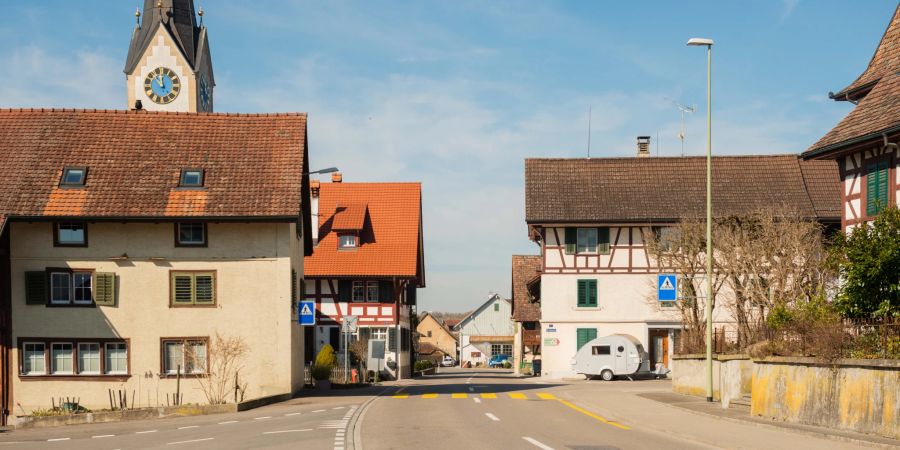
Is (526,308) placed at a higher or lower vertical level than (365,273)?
lower

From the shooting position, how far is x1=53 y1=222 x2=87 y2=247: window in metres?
33.3

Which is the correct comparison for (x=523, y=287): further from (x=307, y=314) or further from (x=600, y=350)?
(x=307, y=314)

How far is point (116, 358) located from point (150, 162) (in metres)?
6.33

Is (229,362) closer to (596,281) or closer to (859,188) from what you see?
(859,188)

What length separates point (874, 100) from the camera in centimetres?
2855

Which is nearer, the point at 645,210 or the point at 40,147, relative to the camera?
the point at 40,147

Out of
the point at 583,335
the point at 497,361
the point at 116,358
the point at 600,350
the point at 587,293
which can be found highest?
the point at 587,293

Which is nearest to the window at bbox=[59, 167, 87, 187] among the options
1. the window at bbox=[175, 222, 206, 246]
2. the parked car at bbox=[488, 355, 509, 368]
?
the window at bbox=[175, 222, 206, 246]

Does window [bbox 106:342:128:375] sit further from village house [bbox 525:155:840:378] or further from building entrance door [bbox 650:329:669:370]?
building entrance door [bbox 650:329:669:370]

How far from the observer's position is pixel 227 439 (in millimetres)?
19531

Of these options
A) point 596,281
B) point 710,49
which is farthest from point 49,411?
point 596,281

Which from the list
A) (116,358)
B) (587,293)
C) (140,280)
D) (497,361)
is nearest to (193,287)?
(140,280)

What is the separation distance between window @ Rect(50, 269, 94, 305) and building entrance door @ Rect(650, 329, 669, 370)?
92.1ft

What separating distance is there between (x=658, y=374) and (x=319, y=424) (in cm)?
2984
